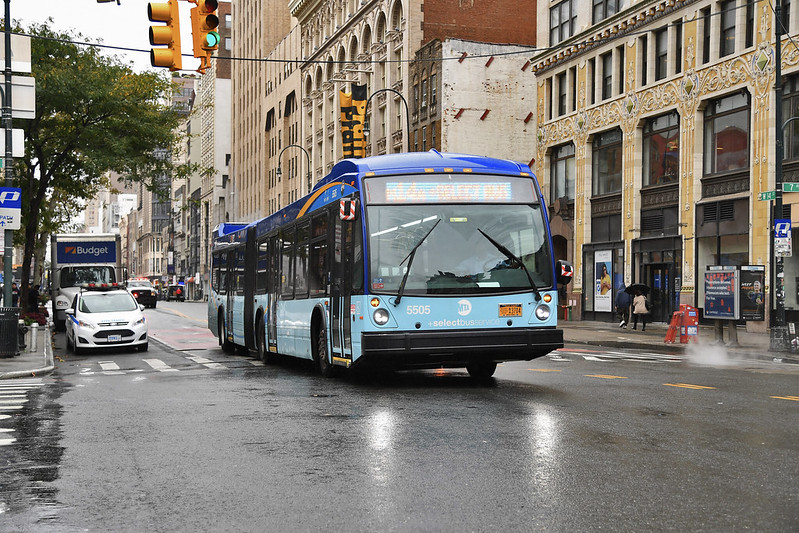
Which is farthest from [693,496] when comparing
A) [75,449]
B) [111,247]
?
[111,247]

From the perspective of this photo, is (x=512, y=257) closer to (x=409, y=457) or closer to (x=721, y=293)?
(x=409, y=457)

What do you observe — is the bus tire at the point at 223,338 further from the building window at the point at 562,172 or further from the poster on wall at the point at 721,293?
the building window at the point at 562,172

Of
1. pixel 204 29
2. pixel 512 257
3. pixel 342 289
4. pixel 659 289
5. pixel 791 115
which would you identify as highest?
pixel 791 115

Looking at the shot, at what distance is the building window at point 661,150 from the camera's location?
36.6m

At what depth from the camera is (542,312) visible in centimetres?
1380

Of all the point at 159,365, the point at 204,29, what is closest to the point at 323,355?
the point at 204,29

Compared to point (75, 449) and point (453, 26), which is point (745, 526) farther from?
point (453, 26)

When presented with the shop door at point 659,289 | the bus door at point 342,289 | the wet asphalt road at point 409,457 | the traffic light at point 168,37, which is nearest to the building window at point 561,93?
the shop door at point 659,289

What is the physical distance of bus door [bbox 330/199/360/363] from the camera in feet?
46.0

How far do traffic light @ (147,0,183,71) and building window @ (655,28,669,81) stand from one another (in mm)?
26791

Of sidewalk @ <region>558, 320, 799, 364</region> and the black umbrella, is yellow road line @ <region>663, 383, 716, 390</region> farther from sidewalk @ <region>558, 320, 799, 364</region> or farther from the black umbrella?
the black umbrella

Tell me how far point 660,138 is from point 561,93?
884cm

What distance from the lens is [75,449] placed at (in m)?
9.01

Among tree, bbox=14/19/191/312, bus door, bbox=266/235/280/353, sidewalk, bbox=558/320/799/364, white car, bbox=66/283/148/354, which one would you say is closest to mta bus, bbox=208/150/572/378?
bus door, bbox=266/235/280/353
